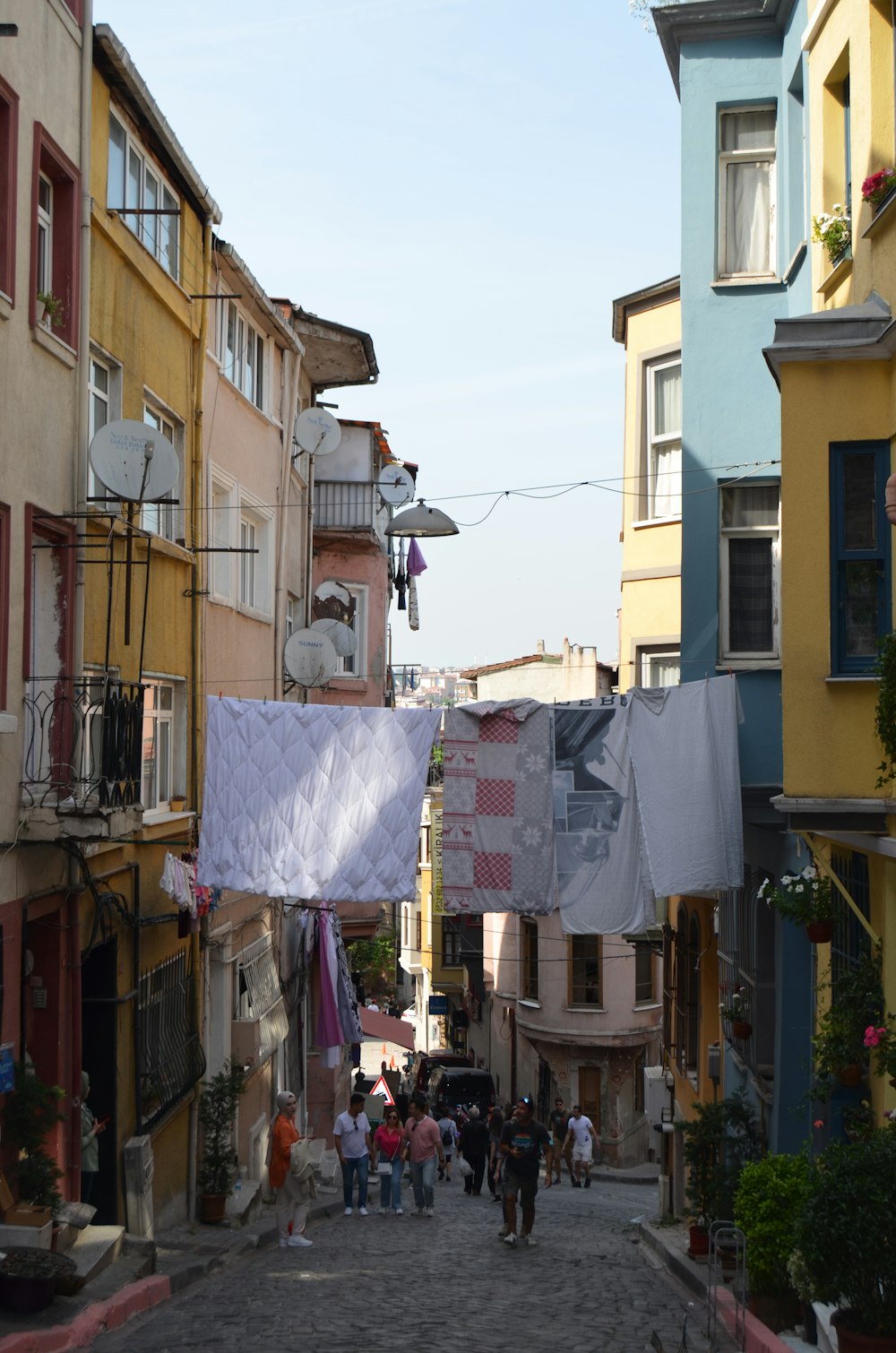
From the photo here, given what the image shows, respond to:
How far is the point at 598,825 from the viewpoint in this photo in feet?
Result: 44.6

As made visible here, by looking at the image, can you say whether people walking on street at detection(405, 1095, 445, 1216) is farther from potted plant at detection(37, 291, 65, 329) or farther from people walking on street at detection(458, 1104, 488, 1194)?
potted plant at detection(37, 291, 65, 329)

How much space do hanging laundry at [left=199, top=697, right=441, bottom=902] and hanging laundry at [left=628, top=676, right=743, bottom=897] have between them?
203cm

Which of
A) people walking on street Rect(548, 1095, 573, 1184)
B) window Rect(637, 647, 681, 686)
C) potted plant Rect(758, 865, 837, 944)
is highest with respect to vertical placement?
window Rect(637, 647, 681, 686)

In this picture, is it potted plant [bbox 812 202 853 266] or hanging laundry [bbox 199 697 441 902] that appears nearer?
potted plant [bbox 812 202 853 266]

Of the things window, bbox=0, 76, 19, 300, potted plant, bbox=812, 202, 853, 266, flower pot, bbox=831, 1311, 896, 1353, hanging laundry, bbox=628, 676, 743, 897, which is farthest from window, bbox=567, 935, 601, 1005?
flower pot, bbox=831, 1311, 896, 1353

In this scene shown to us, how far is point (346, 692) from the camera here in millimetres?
28859

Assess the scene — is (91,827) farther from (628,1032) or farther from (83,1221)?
(628,1032)

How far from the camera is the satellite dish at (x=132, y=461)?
13141mm

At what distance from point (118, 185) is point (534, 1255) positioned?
39.4 feet

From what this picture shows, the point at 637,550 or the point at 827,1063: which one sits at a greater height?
the point at 637,550

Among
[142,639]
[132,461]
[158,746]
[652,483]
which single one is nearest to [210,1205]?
[158,746]

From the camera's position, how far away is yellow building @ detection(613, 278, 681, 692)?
720 inches

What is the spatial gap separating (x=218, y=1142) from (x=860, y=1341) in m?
11.5

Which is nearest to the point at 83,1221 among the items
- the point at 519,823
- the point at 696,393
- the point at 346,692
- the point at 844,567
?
the point at 519,823
